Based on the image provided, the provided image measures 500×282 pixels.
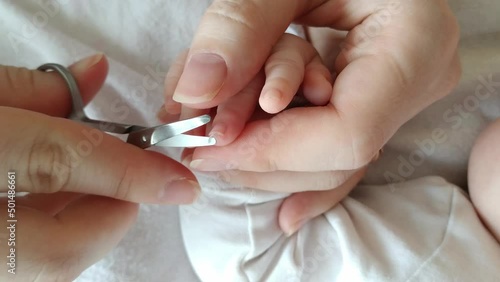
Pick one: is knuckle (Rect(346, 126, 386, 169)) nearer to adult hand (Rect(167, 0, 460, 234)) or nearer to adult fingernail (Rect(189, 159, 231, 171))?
adult hand (Rect(167, 0, 460, 234))

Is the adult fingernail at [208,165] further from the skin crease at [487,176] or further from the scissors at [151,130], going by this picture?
the skin crease at [487,176]

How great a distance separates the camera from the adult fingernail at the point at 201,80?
0.40m

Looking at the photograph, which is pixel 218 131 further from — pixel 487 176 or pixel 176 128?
pixel 487 176

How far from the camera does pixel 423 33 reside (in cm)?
49

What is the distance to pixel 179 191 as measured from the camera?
17.0 inches

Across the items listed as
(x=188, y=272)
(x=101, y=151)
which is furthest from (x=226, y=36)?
(x=188, y=272)

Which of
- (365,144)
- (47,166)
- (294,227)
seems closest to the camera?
(47,166)

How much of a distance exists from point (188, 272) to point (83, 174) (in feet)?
1.01

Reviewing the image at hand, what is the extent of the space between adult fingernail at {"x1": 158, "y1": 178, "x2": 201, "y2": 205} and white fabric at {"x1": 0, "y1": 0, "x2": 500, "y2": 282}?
5.0 inches

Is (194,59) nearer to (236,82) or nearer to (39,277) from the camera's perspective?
(236,82)

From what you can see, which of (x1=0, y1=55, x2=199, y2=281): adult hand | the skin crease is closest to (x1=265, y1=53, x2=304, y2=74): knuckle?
(x1=0, y1=55, x2=199, y2=281): adult hand

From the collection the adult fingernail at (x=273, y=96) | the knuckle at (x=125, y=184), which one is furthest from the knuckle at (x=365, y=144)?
the knuckle at (x=125, y=184)

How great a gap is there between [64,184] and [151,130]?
0.09m

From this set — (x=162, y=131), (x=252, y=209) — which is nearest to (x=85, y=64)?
(x=162, y=131)
